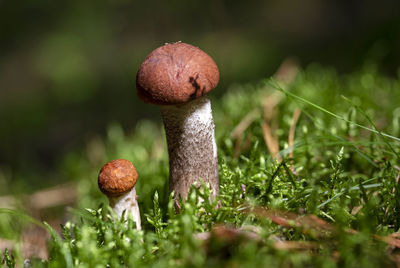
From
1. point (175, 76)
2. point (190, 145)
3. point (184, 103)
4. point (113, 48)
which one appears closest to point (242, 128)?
point (190, 145)

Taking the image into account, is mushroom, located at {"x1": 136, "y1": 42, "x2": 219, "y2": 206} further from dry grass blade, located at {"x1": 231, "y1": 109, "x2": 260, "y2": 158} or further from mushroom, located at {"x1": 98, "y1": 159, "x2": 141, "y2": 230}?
dry grass blade, located at {"x1": 231, "y1": 109, "x2": 260, "y2": 158}

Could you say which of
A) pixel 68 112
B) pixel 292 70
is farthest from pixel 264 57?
pixel 68 112

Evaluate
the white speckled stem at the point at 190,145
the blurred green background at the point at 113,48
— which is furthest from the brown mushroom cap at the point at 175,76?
the blurred green background at the point at 113,48

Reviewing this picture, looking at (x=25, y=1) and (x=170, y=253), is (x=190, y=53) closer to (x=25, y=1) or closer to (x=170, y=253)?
(x=170, y=253)

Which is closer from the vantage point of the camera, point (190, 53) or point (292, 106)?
point (190, 53)

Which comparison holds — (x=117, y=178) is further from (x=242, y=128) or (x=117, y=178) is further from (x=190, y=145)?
(x=242, y=128)

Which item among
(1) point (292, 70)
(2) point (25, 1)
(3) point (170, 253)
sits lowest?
(3) point (170, 253)

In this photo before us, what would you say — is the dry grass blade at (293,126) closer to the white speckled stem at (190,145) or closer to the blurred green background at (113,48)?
the white speckled stem at (190,145)
